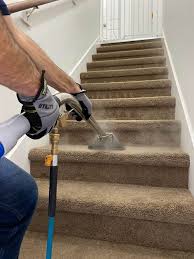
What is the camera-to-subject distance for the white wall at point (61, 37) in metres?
1.57

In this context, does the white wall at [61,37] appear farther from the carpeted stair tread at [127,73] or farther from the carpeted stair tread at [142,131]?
the carpeted stair tread at [142,131]

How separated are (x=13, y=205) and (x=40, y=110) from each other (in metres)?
0.31

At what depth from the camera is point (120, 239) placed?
121 cm

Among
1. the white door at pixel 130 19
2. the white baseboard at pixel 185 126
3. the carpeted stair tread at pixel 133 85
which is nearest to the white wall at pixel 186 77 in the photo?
the white baseboard at pixel 185 126

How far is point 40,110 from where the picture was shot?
0.52 m

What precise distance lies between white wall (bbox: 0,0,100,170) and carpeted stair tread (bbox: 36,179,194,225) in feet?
1.41

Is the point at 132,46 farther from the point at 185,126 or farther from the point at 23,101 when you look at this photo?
the point at 23,101

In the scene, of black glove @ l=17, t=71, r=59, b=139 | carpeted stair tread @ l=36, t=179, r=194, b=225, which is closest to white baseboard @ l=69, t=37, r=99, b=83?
carpeted stair tread @ l=36, t=179, r=194, b=225

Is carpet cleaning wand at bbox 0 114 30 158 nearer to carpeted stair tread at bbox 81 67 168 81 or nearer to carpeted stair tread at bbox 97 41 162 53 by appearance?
carpeted stair tread at bbox 81 67 168 81

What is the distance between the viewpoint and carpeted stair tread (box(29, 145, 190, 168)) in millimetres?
1388

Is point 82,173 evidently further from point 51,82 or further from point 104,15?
point 104,15

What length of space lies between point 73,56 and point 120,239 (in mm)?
1909

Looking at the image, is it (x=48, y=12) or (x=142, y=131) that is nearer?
(x=142, y=131)

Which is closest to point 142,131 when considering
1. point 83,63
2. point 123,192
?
point 123,192
